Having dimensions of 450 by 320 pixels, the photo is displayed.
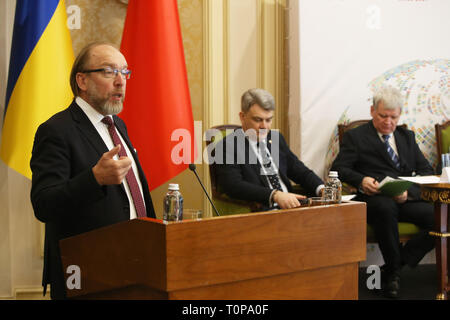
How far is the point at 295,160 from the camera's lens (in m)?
3.55

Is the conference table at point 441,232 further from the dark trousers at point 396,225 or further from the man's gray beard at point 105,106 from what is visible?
the man's gray beard at point 105,106

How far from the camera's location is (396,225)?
3648mm

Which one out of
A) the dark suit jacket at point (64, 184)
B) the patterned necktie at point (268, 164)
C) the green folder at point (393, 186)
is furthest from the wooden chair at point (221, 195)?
the dark suit jacket at point (64, 184)

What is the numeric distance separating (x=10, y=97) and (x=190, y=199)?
4.79ft

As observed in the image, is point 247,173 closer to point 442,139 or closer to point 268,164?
point 268,164

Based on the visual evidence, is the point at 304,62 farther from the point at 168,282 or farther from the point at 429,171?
the point at 168,282

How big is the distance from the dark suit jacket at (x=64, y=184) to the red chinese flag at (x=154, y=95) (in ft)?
→ 3.82

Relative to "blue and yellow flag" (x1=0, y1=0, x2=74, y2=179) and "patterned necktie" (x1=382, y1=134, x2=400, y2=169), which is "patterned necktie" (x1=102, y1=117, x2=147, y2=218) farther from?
"patterned necktie" (x1=382, y1=134, x2=400, y2=169)

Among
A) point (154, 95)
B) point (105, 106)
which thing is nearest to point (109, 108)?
point (105, 106)

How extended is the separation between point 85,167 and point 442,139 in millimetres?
3144

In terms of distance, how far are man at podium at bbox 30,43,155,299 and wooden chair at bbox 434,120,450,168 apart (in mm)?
2826

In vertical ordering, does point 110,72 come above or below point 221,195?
above

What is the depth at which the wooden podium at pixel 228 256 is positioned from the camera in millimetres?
1471

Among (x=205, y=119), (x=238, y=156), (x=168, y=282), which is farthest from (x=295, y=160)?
(x=168, y=282)
